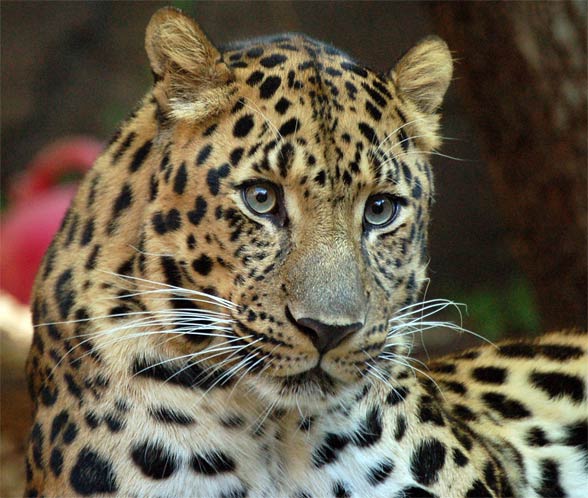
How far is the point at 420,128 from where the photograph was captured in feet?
10.8

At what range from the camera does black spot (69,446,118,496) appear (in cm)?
292

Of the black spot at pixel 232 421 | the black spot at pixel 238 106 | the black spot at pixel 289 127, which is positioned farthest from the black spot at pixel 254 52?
the black spot at pixel 232 421

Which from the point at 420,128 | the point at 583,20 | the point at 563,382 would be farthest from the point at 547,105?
the point at 420,128

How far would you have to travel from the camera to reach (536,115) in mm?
5258

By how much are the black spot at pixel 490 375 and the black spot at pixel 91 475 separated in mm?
1618

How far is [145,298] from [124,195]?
34cm

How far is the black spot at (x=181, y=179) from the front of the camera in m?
2.93

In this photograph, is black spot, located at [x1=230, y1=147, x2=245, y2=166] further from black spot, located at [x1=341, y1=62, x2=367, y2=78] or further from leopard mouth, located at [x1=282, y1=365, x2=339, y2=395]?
leopard mouth, located at [x1=282, y1=365, x2=339, y2=395]

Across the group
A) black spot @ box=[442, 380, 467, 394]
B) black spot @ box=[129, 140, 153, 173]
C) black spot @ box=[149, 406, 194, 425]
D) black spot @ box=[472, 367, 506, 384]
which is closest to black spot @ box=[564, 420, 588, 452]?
black spot @ box=[472, 367, 506, 384]

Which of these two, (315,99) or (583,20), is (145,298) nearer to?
(315,99)

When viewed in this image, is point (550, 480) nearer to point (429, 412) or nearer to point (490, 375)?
point (490, 375)

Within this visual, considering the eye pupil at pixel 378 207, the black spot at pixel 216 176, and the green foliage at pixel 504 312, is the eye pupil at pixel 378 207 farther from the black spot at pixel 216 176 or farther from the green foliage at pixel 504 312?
the green foliage at pixel 504 312

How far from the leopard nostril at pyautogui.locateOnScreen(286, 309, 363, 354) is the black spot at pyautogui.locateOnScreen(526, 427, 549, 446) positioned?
1.34 meters

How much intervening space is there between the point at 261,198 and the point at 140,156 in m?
0.46
